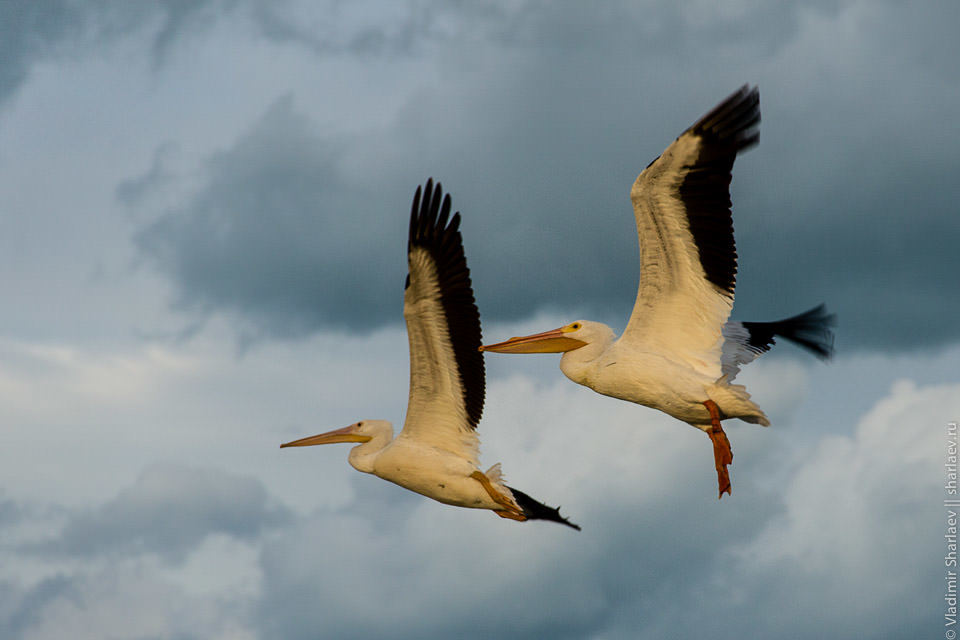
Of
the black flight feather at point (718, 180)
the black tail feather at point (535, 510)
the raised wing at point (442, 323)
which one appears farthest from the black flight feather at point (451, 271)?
the black flight feather at point (718, 180)

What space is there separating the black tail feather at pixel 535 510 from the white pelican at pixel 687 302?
1.82 meters

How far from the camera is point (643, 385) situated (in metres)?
17.0

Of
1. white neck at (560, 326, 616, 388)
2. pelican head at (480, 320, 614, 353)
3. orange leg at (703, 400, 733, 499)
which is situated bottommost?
orange leg at (703, 400, 733, 499)

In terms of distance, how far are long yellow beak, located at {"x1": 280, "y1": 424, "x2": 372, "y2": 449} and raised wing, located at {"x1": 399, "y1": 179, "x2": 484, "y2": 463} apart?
76.2 inches

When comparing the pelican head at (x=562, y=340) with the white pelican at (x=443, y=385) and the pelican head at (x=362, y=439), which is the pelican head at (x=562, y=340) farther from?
the pelican head at (x=362, y=439)

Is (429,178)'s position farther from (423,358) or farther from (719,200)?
(719,200)

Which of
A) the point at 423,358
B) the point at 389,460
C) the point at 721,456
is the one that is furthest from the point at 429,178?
the point at 721,456

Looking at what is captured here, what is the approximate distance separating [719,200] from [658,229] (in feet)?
2.61

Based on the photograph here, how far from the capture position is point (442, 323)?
719 inches

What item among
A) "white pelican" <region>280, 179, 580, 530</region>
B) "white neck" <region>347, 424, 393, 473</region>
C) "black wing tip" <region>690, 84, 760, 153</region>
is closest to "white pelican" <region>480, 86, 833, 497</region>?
"black wing tip" <region>690, 84, 760, 153</region>

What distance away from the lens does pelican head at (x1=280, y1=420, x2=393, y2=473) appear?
19.6m

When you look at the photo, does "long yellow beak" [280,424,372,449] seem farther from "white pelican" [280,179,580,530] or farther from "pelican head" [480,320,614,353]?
"pelican head" [480,320,614,353]

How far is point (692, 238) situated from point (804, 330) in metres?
3.29

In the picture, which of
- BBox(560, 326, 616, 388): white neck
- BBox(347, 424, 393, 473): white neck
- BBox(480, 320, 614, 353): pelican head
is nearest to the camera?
BBox(560, 326, 616, 388): white neck
